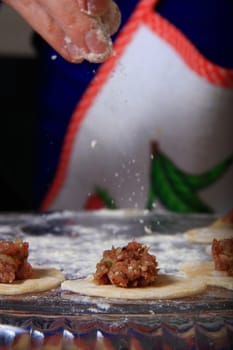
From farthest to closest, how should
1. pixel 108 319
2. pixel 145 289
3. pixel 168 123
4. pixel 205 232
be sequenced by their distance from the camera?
pixel 168 123 < pixel 205 232 < pixel 145 289 < pixel 108 319

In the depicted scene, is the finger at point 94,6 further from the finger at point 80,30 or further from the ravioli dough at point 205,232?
the ravioli dough at point 205,232

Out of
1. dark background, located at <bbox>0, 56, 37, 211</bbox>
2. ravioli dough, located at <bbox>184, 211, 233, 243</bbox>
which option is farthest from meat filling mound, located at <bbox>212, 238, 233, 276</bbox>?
dark background, located at <bbox>0, 56, 37, 211</bbox>

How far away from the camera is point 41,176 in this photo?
6.09 ft

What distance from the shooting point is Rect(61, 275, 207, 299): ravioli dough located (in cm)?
76

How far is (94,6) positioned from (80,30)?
31 millimetres

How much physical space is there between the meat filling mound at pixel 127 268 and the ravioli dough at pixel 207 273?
0.06m

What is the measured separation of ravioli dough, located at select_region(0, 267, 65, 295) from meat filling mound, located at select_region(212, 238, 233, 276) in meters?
0.18

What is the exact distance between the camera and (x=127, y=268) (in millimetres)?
779

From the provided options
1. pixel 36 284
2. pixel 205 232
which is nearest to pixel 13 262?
pixel 36 284

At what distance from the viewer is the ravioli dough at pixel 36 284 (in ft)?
2.55

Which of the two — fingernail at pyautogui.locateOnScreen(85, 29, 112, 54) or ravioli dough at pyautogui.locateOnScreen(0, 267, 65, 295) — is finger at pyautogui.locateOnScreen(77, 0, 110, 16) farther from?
ravioli dough at pyautogui.locateOnScreen(0, 267, 65, 295)

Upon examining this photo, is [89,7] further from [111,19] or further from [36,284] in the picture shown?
[36,284]

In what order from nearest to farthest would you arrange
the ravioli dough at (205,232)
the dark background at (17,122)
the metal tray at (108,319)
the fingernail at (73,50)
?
1. the metal tray at (108,319)
2. the fingernail at (73,50)
3. the ravioli dough at (205,232)
4. the dark background at (17,122)

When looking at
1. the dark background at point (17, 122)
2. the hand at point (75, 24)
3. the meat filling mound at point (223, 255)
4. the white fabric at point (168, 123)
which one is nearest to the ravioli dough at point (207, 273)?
the meat filling mound at point (223, 255)
